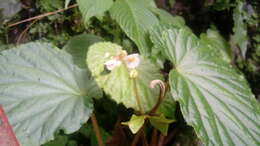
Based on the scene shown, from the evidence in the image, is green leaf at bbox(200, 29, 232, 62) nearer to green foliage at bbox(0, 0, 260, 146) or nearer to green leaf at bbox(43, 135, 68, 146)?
green foliage at bbox(0, 0, 260, 146)

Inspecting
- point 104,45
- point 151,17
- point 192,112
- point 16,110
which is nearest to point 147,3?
point 151,17

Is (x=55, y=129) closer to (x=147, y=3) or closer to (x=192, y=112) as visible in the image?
(x=192, y=112)

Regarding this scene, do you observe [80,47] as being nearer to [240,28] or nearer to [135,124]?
[135,124]

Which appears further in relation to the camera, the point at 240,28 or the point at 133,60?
the point at 240,28

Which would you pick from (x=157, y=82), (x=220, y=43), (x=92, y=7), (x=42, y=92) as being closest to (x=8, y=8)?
(x=92, y=7)

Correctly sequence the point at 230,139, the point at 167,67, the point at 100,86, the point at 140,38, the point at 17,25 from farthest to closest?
the point at 167,67 < the point at 17,25 < the point at 140,38 < the point at 100,86 < the point at 230,139

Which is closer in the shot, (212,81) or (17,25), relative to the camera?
(212,81)
